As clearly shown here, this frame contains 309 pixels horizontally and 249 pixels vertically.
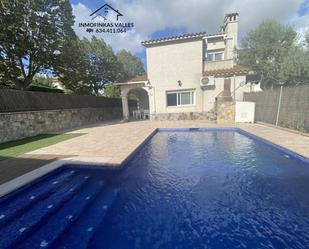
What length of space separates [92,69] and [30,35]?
12995mm

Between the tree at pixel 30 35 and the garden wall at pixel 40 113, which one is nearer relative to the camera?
the garden wall at pixel 40 113

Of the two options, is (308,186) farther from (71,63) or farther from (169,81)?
(71,63)

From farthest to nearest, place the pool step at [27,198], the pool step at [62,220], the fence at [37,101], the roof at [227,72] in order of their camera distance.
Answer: the roof at [227,72] → the fence at [37,101] → the pool step at [27,198] → the pool step at [62,220]

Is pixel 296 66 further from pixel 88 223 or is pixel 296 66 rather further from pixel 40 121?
pixel 40 121

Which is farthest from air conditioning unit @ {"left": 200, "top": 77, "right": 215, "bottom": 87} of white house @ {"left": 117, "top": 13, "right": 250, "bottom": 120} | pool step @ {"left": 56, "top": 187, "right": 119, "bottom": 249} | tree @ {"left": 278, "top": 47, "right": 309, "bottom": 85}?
pool step @ {"left": 56, "top": 187, "right": 119, "bottom": 249}

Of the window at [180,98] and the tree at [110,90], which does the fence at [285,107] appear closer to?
the window at [180,98]

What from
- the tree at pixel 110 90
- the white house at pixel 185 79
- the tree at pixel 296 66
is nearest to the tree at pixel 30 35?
the white house at pixel 185 79

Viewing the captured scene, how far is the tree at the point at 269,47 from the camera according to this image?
70.9 feet

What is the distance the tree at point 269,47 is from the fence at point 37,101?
2205 centimetres

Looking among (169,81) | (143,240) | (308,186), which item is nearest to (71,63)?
(169,81)

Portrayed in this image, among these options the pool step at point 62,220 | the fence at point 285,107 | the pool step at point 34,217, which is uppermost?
the fence at point 285,107

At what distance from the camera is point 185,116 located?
17750 mm

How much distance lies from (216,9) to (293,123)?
22635 mm

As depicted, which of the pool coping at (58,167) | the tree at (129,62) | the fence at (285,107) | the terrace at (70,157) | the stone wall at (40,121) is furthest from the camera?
the tree at (129,62)
